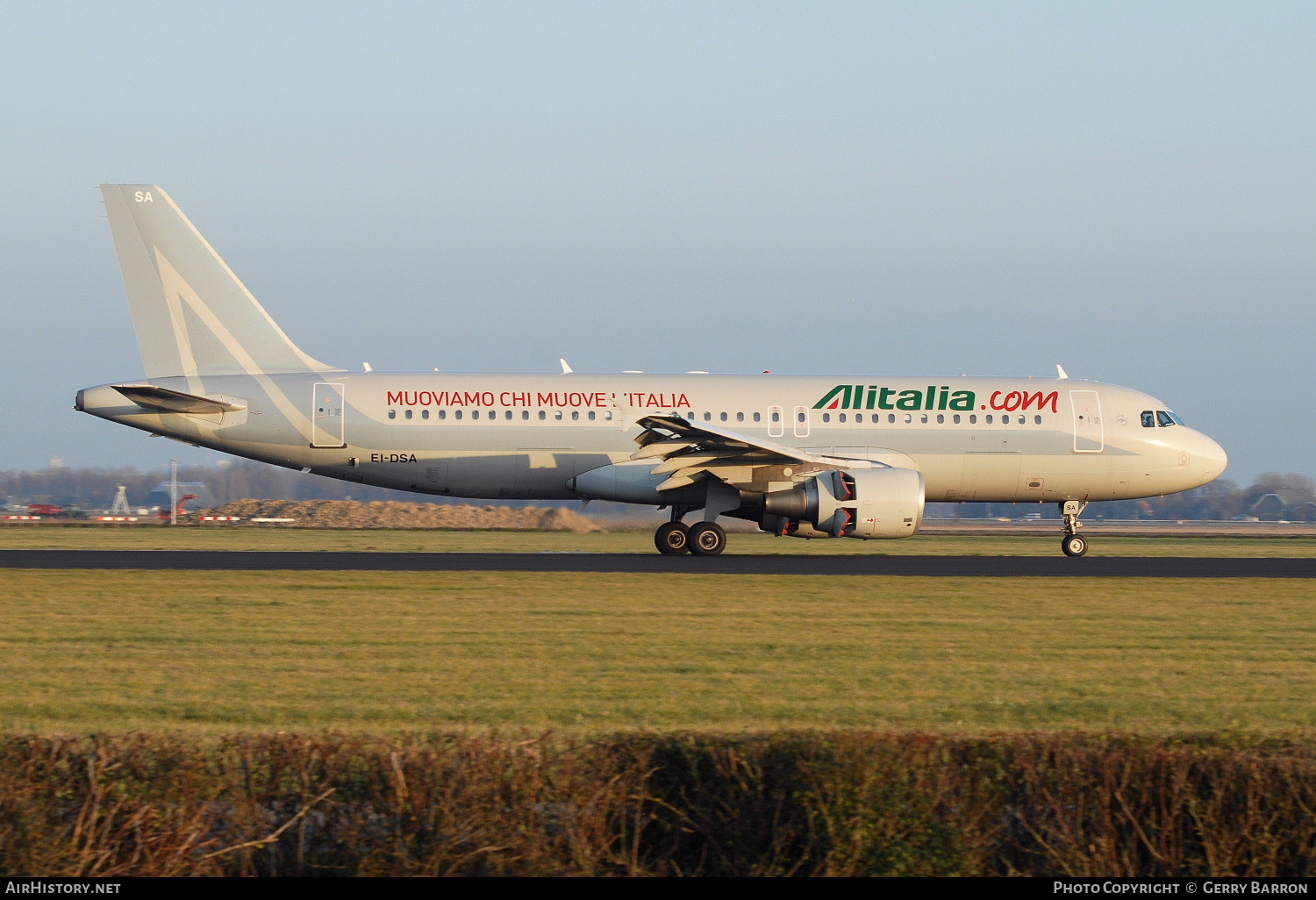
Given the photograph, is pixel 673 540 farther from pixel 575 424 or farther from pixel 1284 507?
pixel 1284 507

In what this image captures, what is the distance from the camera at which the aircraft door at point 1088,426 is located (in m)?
28.7

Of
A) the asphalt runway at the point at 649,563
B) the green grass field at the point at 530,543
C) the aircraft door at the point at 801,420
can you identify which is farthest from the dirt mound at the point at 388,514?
the asphalt runway at the point at 649,563

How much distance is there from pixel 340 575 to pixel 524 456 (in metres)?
6.64

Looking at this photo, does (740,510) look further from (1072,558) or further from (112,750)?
(112,750)

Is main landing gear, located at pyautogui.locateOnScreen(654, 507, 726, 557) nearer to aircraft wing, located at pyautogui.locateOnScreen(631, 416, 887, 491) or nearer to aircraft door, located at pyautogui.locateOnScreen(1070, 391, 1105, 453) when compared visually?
aircraft wing, located at pyautogui.locateOnScreen(631, 416, 887, 491)

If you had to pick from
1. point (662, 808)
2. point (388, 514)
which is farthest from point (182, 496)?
point (662, 808)

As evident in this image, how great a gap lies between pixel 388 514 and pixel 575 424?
1170 inches

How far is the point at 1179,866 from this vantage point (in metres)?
6.12

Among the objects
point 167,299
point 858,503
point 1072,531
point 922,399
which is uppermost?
point 167,299

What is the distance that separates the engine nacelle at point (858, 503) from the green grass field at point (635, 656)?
414cm

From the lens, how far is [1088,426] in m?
28.8

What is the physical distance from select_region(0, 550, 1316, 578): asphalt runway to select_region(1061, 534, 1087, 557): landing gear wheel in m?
0.54

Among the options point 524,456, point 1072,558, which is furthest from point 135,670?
point 1072,558

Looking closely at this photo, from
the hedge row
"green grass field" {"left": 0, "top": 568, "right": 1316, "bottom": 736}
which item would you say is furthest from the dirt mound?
the hedge row
